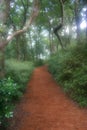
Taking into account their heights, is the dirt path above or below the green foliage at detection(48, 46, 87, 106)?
below

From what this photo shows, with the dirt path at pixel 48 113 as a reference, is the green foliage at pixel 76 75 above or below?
above

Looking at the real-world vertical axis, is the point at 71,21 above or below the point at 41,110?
above

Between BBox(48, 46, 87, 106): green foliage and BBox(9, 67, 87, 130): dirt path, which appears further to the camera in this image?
BBox(48, 46, 87, 106): green foliage

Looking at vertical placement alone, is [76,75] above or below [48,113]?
above

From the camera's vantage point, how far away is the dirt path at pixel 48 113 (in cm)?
827

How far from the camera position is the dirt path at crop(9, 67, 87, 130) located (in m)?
8.27

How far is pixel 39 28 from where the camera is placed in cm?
3638

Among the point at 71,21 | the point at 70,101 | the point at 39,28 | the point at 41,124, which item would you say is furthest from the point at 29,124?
Answer: the point at 39,28

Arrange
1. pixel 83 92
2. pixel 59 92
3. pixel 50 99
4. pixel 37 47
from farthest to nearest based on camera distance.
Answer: pixel 37 47 → pixel 59 92 → pixel 50 99 → pixel 83 92

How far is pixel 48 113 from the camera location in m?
9.55

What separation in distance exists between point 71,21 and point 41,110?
22.2 m

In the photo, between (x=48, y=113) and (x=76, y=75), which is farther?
(x=76, y=75)

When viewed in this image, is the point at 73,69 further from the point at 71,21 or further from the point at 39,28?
the point at 39,28

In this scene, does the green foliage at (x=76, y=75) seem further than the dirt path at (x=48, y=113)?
Yes
